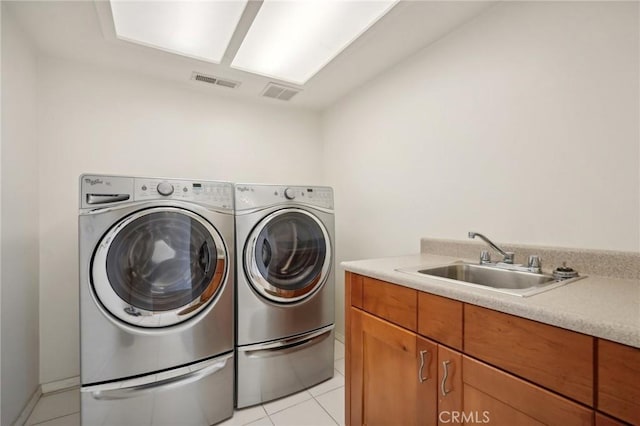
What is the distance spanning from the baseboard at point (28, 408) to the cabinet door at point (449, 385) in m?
2.17

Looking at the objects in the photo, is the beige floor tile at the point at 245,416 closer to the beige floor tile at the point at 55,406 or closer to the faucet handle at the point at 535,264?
the beige floor tile at the point at 55,406

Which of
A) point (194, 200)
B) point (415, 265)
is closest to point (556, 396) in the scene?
point (415, 265)

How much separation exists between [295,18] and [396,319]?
169cm

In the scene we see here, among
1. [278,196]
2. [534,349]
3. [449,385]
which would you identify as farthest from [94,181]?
[534,349]

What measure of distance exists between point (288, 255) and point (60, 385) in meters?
1.80

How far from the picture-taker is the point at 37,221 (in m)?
1.91

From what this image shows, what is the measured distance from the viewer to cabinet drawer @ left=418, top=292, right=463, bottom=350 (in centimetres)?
99

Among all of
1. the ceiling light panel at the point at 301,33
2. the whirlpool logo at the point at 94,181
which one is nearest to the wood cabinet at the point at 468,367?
the whirlpool logo at the point at 94,181

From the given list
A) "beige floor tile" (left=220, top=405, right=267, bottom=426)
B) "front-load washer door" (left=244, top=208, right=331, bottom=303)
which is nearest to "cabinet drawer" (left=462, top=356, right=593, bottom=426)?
"front-load washer door" (left=244, top=208, right=331, bottom=303)

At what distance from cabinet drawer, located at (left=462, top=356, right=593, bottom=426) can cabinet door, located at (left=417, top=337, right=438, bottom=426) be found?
110 millimetres

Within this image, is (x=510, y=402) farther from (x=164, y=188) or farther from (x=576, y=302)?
(x=164, y=188)

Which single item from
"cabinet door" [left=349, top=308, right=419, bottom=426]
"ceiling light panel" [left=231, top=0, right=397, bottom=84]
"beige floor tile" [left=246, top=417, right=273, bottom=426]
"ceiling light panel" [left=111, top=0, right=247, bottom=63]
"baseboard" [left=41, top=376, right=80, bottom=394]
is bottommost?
"beige floor tile" [left=246, top=417, right=273, bottom=426]

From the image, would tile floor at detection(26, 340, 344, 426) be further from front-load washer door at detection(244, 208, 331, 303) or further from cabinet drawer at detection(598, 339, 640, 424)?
cabinet drawer at detection(598, 339, 640, 424)

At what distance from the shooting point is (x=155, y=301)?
1.49m
